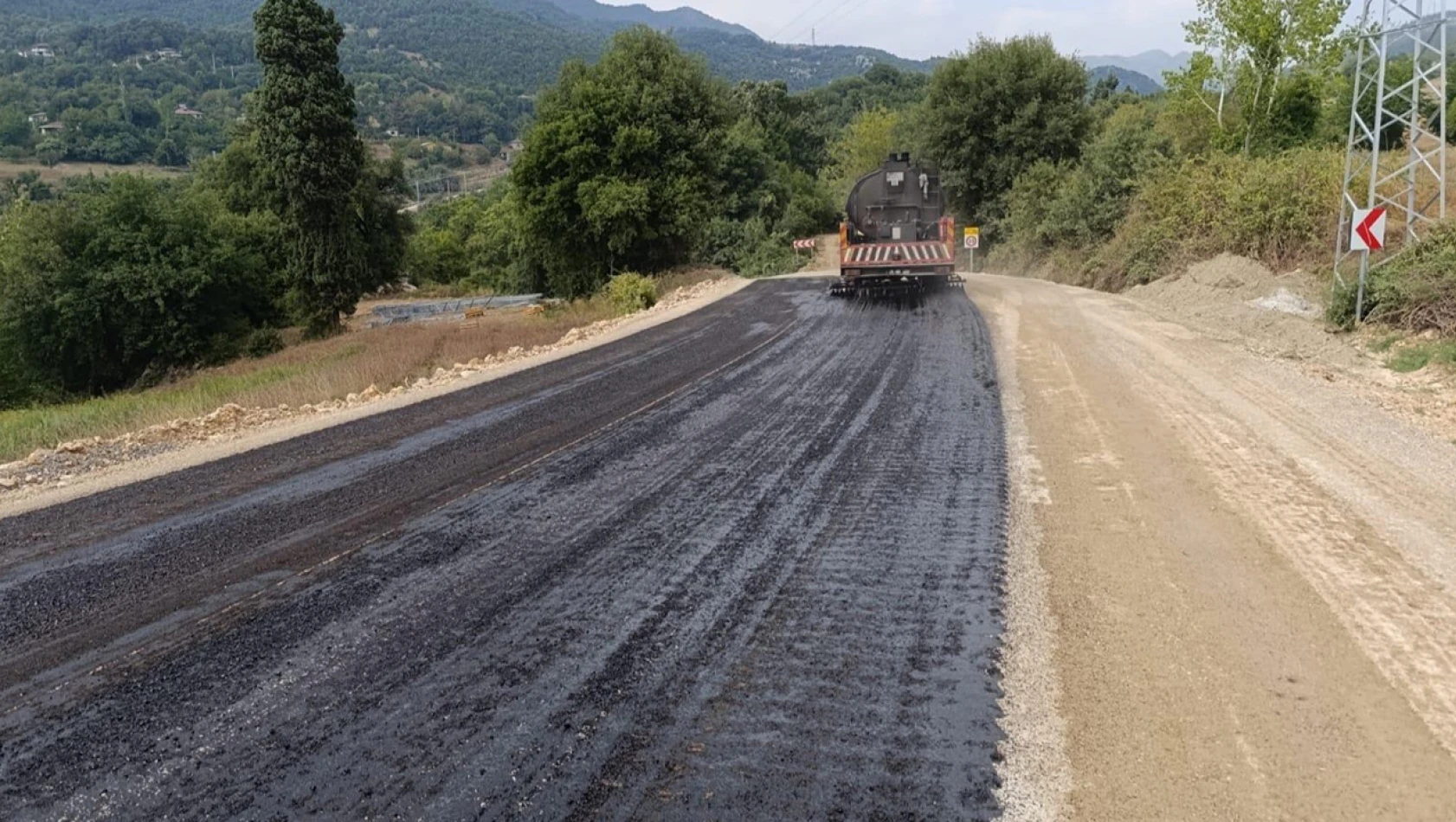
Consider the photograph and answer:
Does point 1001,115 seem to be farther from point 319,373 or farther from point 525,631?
point 525,631

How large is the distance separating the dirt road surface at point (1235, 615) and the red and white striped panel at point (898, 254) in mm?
11606

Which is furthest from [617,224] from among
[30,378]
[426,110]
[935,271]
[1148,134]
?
[426,110]

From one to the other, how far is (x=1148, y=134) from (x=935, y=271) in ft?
29.7

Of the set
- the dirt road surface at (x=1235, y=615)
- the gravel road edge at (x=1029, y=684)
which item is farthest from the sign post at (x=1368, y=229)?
the gravel road edge at (x=1029, y=684)

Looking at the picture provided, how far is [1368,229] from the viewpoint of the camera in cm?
1156

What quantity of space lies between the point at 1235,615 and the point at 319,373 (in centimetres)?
1582

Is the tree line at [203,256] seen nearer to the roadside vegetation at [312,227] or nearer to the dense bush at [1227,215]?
the roadside vegetation at [312,227]

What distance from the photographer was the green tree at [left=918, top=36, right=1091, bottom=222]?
32.0m

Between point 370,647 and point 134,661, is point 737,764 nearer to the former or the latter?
point 370,647

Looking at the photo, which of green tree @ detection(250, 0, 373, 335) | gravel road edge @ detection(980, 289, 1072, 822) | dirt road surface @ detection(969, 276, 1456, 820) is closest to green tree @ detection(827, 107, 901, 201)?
green tree @ detection(250, 0, 373, 335)

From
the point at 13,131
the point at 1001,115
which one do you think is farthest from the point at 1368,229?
the point at 13,131

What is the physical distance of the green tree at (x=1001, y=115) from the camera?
31984 mm

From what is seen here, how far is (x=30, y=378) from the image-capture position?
28359 millimetres

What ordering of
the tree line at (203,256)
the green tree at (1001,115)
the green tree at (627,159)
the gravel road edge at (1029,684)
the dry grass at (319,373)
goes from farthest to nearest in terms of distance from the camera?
the green tree at (1001,115)
the green tree at (627,159)
the tree line at (203,256)
the dry grass at (319,373)
the gravel road edge at (1029,684)
